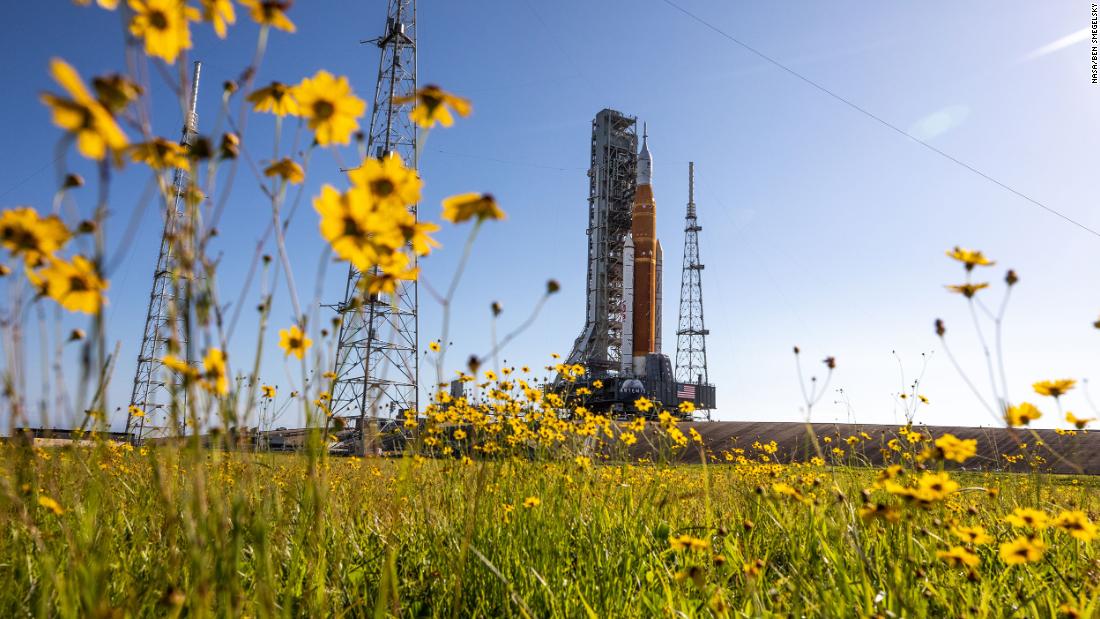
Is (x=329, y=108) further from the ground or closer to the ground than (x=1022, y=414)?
further from the ground

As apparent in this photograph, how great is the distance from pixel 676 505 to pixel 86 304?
3376 mm

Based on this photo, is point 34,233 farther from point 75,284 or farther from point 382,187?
point 382,187

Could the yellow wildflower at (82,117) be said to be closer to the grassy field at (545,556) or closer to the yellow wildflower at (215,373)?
the yellow wildflower at (215,373)

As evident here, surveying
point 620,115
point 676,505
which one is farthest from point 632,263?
point 676,505

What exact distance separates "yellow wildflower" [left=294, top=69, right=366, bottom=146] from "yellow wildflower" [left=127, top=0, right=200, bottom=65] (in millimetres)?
172

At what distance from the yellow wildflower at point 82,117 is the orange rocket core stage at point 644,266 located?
1164 inches

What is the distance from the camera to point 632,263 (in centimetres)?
3062

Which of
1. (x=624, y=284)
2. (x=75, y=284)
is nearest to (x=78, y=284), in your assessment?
(x=75, y=284)

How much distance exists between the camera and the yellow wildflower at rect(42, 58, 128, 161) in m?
0.71

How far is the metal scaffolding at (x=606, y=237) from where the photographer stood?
33.0 metres

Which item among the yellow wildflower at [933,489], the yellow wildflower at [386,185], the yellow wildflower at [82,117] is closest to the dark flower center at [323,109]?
the yellow wildflower at [386,185]

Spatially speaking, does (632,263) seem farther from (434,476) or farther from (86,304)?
(86,304)

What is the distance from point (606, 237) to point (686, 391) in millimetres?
8643

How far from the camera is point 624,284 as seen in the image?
30.1m
